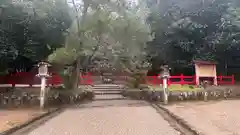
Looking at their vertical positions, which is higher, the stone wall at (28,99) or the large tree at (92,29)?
the large tree at (92,29)

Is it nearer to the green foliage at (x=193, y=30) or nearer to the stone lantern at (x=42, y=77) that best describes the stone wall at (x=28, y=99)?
the stone lantern at (x=42, y=77)

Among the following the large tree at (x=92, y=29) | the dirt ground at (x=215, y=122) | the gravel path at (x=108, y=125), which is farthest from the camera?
the large tree at (x=92, y=29)

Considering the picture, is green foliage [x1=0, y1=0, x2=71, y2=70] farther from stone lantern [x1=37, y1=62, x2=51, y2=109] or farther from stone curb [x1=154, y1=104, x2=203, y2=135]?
stone curb [x1=154, y1=104, x2=203, y2=135]

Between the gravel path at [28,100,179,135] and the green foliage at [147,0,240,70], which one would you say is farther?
the green foliage at [147,0,240,70]

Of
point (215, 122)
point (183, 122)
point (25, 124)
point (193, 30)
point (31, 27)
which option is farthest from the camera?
point (193, 30)

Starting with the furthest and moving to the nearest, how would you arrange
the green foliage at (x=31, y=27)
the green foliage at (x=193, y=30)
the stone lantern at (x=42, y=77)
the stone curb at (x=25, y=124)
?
1. the green foliage at (x=193, y=30)
2. the green foliage at (x=31, y=27)
3. the stone lantern at (x=42, y=77)
4. the stone curb at (x=25, y=124)

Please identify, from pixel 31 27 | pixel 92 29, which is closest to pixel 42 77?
pixel 92 29

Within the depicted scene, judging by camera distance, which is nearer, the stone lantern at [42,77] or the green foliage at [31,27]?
the stone lantern at [42,77]

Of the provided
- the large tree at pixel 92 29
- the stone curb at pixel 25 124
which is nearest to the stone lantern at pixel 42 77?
the large tree at pixel 92 29

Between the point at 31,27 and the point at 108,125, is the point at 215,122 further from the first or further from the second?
the point at 31,27

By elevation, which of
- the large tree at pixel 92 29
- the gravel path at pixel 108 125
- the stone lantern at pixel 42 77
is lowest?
the gravel path at pixel 108 125

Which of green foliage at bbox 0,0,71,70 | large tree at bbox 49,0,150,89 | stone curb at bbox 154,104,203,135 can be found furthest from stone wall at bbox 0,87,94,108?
stone curb at bbox 154,104,203,135

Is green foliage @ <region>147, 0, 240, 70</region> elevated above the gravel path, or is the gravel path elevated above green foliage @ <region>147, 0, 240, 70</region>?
green foliage @ <region>147, 0, 240, 70</region>

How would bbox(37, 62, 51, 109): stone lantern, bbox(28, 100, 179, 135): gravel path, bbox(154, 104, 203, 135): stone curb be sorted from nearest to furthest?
1. bbox(154, 104, 203, 135): stone curb
2. bbox(28, 100, 179, 135): gravel path
3. bbox(37, 62, 51, 109): stone lantern
